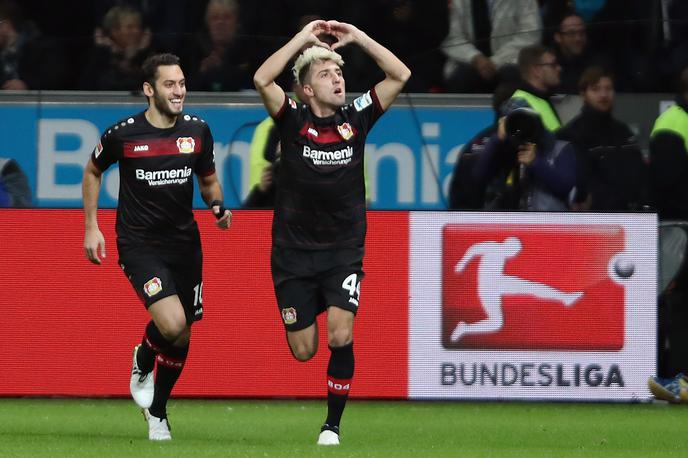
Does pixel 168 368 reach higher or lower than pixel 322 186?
lower

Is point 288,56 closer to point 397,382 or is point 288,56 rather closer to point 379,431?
point 379,431

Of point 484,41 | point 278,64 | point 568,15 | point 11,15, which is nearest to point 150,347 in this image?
point 278,64

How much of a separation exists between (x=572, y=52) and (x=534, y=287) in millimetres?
1726

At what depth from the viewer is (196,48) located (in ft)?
A: 39.3

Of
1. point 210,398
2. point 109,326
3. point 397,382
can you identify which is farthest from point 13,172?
point 397,382

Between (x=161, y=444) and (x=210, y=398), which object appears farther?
(x=210, y=398)

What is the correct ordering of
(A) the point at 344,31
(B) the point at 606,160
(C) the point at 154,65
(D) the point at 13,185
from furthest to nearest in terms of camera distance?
(B) the point at 606,160
(D) the point at 13,185
(C) the point at 154,65
(A) the point at 344,31

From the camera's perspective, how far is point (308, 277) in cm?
927

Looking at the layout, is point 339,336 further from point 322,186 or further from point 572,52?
point 572,52

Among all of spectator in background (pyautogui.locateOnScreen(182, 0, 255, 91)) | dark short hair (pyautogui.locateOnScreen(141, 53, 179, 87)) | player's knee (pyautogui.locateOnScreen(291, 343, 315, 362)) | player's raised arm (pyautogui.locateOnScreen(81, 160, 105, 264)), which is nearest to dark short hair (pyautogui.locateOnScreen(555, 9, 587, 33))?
spectator in background (pyautogui.locateOnScreen(182, 0, 255, 91))

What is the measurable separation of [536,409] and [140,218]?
3273 mm

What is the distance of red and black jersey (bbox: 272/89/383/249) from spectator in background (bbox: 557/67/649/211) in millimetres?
3057

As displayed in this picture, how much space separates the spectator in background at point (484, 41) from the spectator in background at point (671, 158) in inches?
41.8

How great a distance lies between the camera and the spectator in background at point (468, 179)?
11.9 metres
